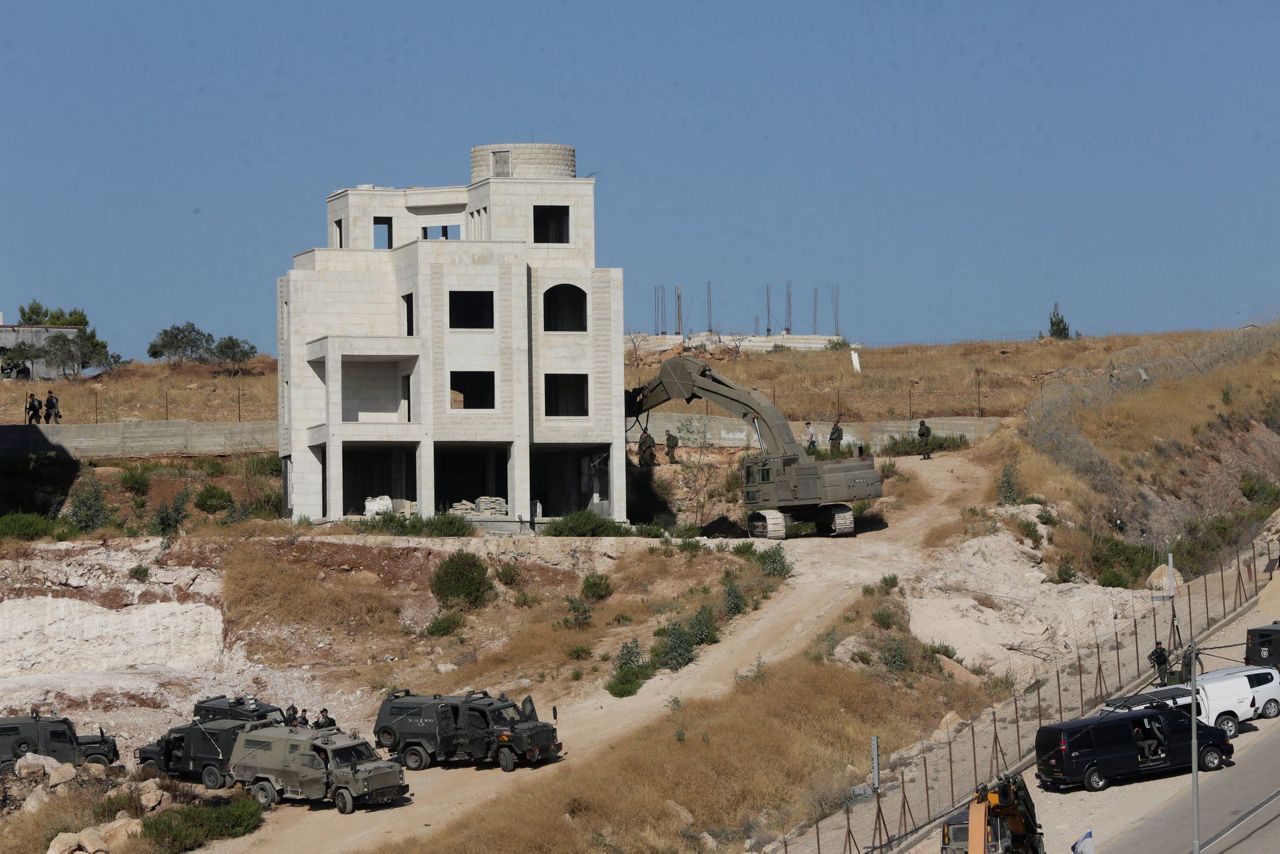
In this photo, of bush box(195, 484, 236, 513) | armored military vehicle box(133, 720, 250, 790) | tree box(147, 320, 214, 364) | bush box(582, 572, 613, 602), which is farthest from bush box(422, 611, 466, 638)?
tree box(147, 320, 214, 364)

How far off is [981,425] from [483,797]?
4511 cm

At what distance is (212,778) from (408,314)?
28.7m

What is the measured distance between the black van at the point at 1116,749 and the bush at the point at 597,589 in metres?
20.6

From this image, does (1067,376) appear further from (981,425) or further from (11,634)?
(11,634)

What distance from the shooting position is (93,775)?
1725 inches

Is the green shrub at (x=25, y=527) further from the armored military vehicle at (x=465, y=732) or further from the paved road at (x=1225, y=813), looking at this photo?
the paved road at (x=1225, y=813)

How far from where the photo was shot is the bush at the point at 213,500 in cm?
7188

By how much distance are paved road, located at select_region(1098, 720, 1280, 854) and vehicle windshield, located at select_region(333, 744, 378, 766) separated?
625 inches

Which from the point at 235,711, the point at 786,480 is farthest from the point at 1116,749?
the point at 786,480

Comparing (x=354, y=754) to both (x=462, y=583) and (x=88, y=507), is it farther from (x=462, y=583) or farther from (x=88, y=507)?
(x=88, y=507)

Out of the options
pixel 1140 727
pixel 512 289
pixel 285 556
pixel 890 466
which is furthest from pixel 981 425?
pixel 1140 727

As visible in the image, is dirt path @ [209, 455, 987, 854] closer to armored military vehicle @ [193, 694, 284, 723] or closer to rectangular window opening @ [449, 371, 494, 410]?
armored military vehicle @ [193, 694, 284, 723]

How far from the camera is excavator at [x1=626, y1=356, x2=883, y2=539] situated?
209 feet

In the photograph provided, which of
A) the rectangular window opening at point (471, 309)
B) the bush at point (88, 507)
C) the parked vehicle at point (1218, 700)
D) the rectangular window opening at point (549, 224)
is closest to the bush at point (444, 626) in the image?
the bush at point (88, 507)
